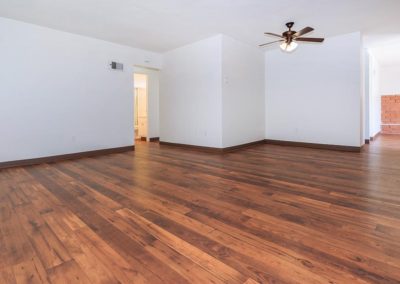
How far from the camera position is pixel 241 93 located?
19.0 ft

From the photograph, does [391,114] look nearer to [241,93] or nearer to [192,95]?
[241,93]

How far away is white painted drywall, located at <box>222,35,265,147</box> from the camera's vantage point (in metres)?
5.30

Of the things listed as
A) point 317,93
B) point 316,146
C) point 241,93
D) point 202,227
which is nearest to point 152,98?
point 241,93

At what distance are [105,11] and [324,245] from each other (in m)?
4.42

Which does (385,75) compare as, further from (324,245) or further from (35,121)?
(35,121)

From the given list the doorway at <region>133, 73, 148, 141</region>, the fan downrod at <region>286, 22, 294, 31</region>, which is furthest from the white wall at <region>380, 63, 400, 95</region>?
the doorway at <region>133, 73, 148, 141</region>

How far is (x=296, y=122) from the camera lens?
625cm

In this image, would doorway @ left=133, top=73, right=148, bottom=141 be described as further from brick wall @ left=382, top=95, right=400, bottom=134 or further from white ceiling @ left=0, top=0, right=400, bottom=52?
brick wall @ left=382, top=95, right=400, bottom=134

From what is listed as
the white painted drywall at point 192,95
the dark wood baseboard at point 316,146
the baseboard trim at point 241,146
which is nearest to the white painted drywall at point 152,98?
the white painted drywall at point 192,95

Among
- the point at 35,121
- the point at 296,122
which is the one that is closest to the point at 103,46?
the point at 35,121

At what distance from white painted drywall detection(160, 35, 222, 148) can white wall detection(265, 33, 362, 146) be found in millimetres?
2210

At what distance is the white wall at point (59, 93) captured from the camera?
4.07 m

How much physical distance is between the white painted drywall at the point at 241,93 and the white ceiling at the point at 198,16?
1.65 feet

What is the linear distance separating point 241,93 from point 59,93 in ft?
13.3
